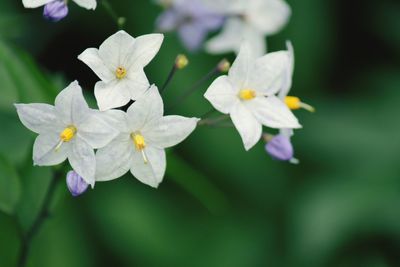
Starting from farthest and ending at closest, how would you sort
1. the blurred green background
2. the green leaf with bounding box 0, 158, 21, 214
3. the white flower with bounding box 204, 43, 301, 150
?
1. the blurred green background
2. the green leaf with bounding box 0, 158, 21, 214
3. the white flower with bounding box 204, 43, 301, 150

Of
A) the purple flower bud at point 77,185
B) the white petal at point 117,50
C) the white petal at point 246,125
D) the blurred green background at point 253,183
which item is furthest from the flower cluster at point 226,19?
the purple flower bud at point 77,185

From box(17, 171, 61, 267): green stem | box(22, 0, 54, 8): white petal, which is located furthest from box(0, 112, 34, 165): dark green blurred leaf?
box(22, 0, 54, 8): white petal

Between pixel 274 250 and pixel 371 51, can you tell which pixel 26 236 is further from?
pixel 371 51

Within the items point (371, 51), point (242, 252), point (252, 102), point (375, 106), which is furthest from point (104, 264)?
point (371, 51)

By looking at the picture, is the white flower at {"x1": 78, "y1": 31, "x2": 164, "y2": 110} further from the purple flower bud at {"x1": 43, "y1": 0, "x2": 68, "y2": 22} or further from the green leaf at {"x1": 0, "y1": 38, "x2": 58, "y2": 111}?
the green leaf at {"x1": 0, "y1": 38, "x2": 58, "y2": 111}

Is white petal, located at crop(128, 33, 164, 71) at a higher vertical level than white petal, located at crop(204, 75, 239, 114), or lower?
higher

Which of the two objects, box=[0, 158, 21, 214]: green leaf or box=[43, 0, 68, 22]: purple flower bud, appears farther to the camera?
box=[0, 158, 21, 214]: green leaf
